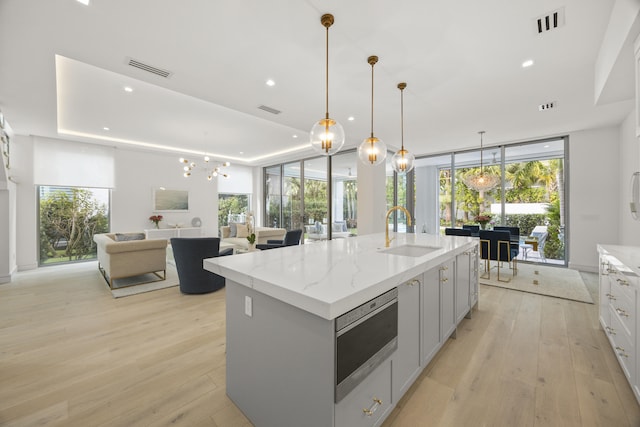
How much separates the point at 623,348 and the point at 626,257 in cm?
70

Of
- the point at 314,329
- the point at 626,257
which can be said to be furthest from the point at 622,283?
the point at 314,329

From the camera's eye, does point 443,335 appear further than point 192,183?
No

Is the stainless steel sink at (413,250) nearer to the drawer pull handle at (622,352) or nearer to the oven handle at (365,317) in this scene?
the oven handle at (365,317)

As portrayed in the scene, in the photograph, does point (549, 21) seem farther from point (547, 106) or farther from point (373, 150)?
point (547, 106)

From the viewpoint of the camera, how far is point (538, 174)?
5879mm

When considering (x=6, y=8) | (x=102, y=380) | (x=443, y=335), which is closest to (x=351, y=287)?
(x=443, y=335)

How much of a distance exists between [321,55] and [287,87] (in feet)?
2.70

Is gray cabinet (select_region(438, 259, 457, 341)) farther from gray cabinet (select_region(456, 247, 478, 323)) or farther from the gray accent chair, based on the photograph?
the gray accent chair

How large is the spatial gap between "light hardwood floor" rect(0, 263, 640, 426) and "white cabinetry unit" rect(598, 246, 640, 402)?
0.16m

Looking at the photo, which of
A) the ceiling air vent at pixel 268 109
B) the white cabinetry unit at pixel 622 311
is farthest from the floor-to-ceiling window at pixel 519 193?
the ceiling air vent at pixel 268 109

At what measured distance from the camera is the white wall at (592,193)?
4.93 m

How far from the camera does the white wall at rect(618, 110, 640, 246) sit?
12.9ft

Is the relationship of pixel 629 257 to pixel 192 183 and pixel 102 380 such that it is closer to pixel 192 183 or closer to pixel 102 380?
pixel 102 380

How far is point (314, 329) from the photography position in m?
1.16
